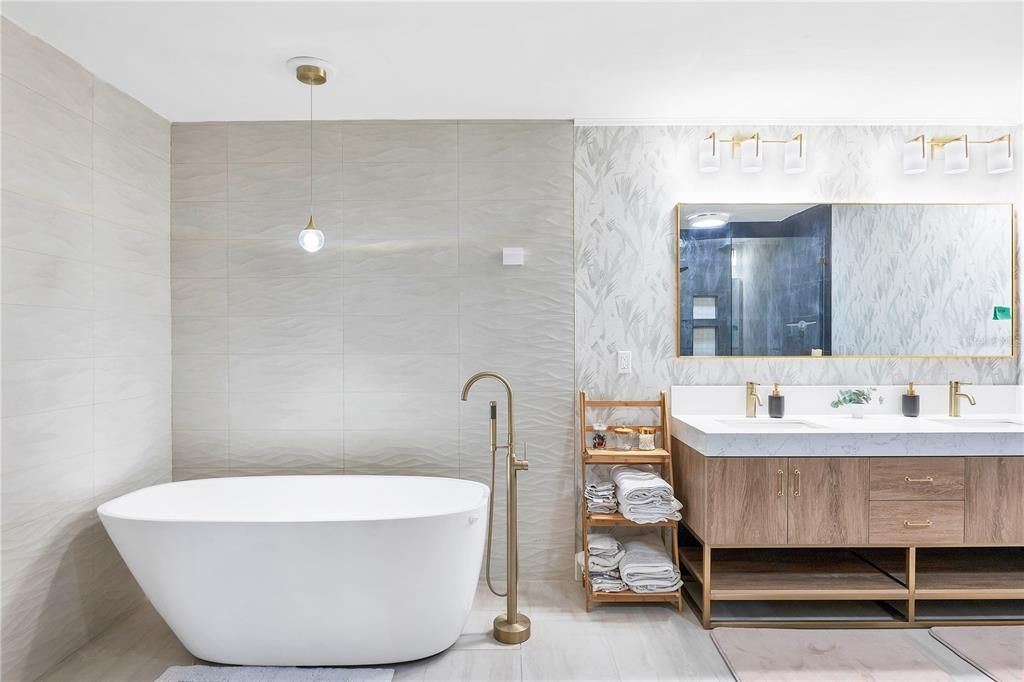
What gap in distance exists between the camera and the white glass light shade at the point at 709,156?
3.07m

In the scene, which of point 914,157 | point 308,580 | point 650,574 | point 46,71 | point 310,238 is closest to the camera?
point 308,580

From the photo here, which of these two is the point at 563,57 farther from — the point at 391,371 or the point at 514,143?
the point at 391,371

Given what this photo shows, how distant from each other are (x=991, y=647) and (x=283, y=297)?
136 inches

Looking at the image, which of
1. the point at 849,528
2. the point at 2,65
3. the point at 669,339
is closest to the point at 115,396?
the point at 2,65

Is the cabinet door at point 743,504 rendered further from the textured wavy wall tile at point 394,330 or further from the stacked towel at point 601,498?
the textured wavy wall tile at point 394,330

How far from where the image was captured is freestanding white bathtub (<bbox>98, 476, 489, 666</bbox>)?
2133mm

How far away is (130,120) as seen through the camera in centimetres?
278

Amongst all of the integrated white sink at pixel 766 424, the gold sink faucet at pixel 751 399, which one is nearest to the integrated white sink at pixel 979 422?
the integrated white sink at pixel 766 424

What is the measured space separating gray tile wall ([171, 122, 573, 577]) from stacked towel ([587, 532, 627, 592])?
491mm

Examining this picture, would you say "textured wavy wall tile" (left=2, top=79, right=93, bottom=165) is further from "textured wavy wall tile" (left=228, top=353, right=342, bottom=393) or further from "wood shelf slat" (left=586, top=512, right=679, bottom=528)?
"wood shelf slat" (left=586, top=512, right=679, bottom=528)

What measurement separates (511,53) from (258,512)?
7.57ft

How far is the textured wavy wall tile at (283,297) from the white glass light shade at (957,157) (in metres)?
3.17

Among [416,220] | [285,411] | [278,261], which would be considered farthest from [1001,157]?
[285,411]

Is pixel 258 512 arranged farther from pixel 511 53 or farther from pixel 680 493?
pixel 511 53
